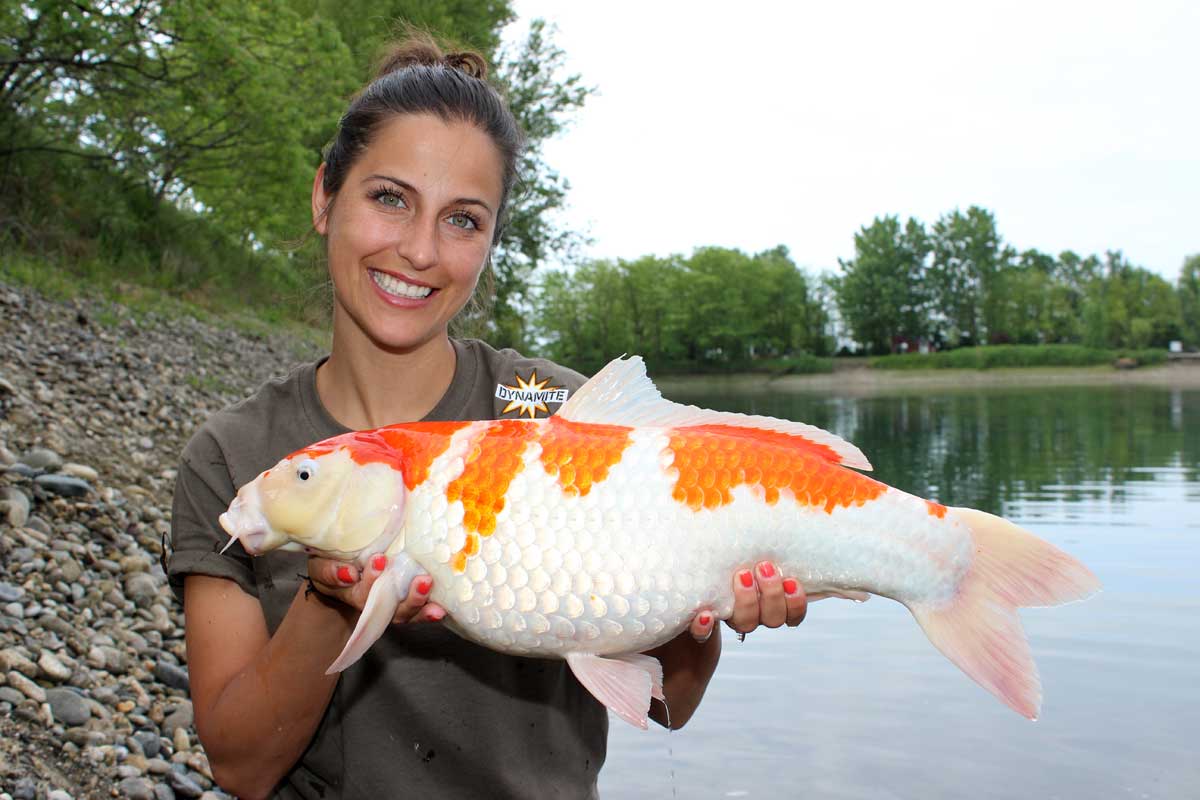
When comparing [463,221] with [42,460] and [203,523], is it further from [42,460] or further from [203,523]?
[42,460]

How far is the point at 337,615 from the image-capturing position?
222cm

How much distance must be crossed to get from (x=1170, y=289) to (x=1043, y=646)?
70.0 m

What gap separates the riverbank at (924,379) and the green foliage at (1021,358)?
1.53 ft

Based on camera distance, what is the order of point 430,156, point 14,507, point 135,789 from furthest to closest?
point 14,507 → point 135,789 → point 430,156

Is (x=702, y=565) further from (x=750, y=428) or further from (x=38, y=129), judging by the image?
(x=38, y=129)

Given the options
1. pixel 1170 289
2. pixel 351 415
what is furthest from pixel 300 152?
pixel 1170 289

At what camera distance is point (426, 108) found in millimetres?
2662

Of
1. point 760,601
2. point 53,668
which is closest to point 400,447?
point 760,601

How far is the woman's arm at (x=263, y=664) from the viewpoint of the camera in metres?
2.12

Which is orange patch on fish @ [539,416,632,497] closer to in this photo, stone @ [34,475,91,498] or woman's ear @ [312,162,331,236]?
woman's ear @ [312,162,331,236]

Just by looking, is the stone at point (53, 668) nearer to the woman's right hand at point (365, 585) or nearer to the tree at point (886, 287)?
the woman's right hand at point (365, 585)

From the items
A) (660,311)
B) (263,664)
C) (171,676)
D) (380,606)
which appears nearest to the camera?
(380,606)

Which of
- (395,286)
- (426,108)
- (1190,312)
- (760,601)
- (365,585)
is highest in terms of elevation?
(1190,312)

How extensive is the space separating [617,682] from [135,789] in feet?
8.27
